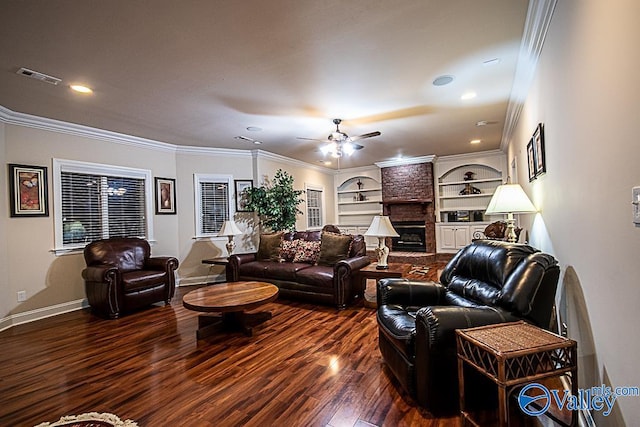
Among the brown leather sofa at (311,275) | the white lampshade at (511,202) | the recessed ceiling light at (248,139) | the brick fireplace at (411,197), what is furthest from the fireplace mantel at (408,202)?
the white lampshade at (511,202)

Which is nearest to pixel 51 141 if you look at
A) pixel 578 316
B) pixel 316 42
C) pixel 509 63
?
pixel 316 42

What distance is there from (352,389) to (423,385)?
0.55 meters

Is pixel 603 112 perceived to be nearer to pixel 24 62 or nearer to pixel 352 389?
pixel 352 389

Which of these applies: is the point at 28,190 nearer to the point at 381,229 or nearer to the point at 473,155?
the point at 381,229

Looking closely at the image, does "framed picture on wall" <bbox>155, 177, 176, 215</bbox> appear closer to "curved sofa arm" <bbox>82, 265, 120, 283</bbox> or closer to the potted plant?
the potted plant

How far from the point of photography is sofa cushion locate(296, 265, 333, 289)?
416 cm

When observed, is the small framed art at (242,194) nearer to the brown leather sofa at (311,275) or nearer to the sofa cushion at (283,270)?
the brown leather sofa at (311,275)

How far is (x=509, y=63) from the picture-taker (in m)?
2.96

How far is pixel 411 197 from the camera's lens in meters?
8.09

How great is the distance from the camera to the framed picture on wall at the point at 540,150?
257 centimetres

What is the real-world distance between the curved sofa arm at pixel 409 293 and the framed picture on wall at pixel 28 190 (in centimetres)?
471

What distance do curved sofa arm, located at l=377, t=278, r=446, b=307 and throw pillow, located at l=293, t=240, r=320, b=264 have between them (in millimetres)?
2263

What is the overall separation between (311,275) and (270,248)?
4.14ft

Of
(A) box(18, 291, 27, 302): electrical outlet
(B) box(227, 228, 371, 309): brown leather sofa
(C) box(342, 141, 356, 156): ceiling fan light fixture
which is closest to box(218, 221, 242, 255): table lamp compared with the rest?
(B) box(227, 228, 371, 309): brown leather sofa
